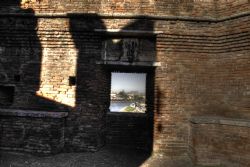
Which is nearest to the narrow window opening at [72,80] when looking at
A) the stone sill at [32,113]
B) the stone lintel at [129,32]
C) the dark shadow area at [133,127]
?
the stone sill at [32,113]

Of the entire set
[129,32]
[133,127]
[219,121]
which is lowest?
[133,127]

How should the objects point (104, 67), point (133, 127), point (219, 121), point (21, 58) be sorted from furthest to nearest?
1. point (133, 127)
2. point (104, 67)
3. point (21, 58)
4. point (219, 121)

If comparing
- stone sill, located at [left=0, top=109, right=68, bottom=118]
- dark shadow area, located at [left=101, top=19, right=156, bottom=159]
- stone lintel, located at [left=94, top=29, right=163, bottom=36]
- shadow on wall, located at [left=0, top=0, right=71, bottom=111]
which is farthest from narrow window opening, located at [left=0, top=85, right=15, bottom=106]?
stone lintel, located at [left=94, top=29, right=163, bottom=36]

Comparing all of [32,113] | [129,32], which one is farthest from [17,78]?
[129,32]

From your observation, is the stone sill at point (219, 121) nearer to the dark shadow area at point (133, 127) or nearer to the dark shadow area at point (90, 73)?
the dark shadow area at point (90, 73)

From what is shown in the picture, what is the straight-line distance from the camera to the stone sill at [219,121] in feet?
19.9

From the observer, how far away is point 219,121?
633 cm

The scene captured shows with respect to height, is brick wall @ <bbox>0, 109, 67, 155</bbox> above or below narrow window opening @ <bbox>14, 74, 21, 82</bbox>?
below

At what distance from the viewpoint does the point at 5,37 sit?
755 cm

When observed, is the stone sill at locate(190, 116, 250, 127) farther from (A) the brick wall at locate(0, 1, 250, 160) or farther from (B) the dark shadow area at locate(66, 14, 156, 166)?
(B) the dark shadow area at locate(66, 14, 156, 166)

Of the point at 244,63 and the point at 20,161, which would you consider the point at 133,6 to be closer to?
the point at 244,63

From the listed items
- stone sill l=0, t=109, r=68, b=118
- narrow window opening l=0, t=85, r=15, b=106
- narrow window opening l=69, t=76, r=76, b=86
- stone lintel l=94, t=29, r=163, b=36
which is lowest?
stone sill l=0, t=109, r=68, b=118

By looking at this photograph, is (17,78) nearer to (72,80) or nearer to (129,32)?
(72,80)

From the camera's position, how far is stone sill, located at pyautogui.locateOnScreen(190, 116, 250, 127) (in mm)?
6055
